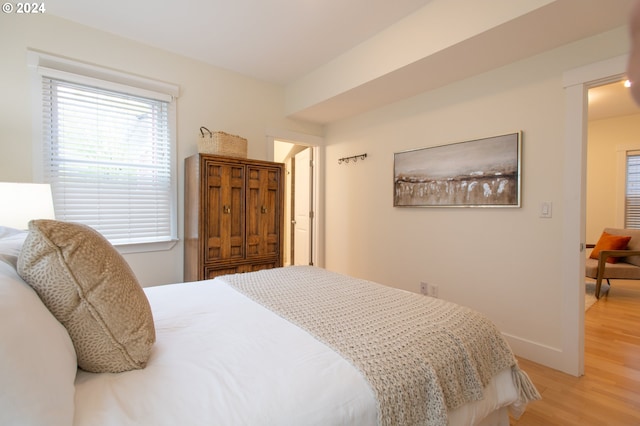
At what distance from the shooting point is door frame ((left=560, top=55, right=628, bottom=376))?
81.5 inches

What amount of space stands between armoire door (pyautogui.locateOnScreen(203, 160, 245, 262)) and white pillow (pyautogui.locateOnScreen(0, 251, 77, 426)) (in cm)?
195

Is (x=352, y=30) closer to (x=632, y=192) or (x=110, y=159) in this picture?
(x=110, y=159)

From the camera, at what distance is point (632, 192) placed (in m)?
4.63

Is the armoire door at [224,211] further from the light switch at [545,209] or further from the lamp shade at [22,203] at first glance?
the light switch at [545,209]

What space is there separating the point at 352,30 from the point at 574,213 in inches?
86.6

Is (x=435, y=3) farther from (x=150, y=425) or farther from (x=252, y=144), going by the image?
(x=150, y=425)

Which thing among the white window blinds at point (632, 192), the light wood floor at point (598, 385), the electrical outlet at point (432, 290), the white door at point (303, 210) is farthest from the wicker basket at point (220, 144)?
the white window blinds at point (632, 192)

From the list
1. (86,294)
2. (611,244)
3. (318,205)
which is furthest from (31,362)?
(611,244)

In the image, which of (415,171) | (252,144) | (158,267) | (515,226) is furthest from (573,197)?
(158,267)

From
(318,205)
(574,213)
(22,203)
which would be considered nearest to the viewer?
(22,203)

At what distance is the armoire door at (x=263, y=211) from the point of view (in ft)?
9.72

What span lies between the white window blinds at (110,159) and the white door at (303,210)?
6.02ft

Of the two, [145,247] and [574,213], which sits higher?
[574,213]

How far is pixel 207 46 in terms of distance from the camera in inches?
110
